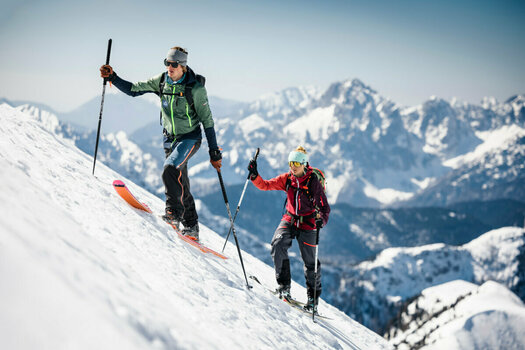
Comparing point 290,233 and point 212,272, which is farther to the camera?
point 290,233

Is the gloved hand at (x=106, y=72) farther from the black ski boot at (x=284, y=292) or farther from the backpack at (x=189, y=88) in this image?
the black ski boot at (x=284, y=292)

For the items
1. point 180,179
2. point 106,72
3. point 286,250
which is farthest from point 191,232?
point 106,72

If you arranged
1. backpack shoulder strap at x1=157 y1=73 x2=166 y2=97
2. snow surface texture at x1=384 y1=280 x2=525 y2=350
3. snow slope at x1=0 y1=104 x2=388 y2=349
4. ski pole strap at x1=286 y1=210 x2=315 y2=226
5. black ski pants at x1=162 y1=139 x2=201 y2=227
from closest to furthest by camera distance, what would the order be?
snow slope at x1=0 y1=104 x2=388 y2=349 < black ski pants at x1=162 y1=139 x2=201 y2=227 < backpack shoulder strap at x1=157 y1=73 x2=166 y2=97 < ski pole strap at x1=286 y1=210 x2=315 y2=226 < snow surface texture at x1=384 y1=280 x2=525 y2=350

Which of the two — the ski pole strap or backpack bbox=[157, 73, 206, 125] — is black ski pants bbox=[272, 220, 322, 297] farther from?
backpack bbox=[157, 73, 206, 125]

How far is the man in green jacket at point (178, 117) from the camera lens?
8000 millimetres

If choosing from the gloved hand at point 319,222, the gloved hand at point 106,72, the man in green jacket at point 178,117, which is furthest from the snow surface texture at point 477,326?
the gloved hand at point 106,72

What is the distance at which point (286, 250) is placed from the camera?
929cm

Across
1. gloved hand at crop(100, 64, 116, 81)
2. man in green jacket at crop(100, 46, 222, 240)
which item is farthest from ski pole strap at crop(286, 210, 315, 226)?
gloved hand at crop(100, 64, 116, 81)

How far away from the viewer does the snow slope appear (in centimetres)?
310

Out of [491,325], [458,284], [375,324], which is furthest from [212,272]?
[375,324]

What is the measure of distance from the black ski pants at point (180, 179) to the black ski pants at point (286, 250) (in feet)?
7.82

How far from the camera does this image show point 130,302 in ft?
13.1

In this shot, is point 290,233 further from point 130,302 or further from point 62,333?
point 62,333

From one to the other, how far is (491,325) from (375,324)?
110271mm
